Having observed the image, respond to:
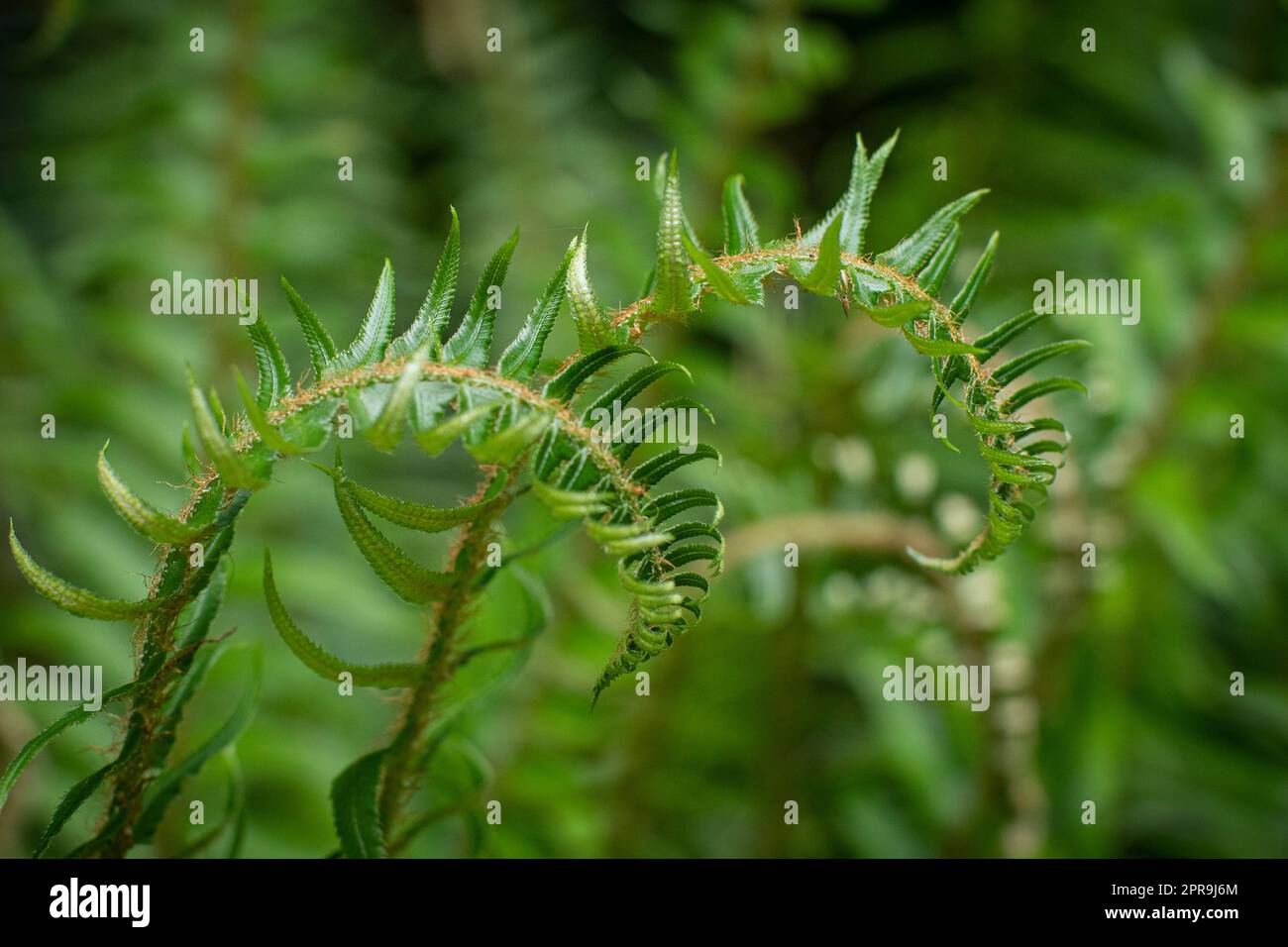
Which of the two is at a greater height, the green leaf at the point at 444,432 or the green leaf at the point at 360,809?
the green leaf at the point at 444,432

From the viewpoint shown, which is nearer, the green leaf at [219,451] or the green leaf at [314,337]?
the green leaf at [219,451]

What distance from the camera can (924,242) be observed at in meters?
0.70

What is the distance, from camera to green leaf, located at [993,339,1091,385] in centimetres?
67

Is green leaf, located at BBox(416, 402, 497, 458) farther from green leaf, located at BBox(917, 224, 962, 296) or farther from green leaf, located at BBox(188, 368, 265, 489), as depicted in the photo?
green leaf, located at BBox(917, 224, 962, 296)

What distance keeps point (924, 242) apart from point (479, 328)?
0.92 feet

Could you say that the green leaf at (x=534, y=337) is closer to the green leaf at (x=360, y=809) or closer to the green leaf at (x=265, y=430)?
the green leaf at (x=265, y=430)

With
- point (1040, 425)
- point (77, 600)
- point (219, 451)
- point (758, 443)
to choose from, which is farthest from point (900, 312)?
point (758, 443)

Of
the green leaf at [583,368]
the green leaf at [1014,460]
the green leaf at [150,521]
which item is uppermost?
the green leaf at [583,368]

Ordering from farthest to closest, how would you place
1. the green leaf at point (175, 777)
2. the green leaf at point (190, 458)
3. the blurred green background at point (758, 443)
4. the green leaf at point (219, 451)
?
1. the blurred green background at point (758, 443)
2. the green leaf at point (175, 777)
3. the green leaf at point (190, 458)
4. the green leaf at point (219, 451)

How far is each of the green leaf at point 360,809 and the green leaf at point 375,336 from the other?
0.83 feet

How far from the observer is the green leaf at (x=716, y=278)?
0.58 meters

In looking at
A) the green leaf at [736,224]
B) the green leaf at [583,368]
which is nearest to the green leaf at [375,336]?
the green leaf at [583,368]
